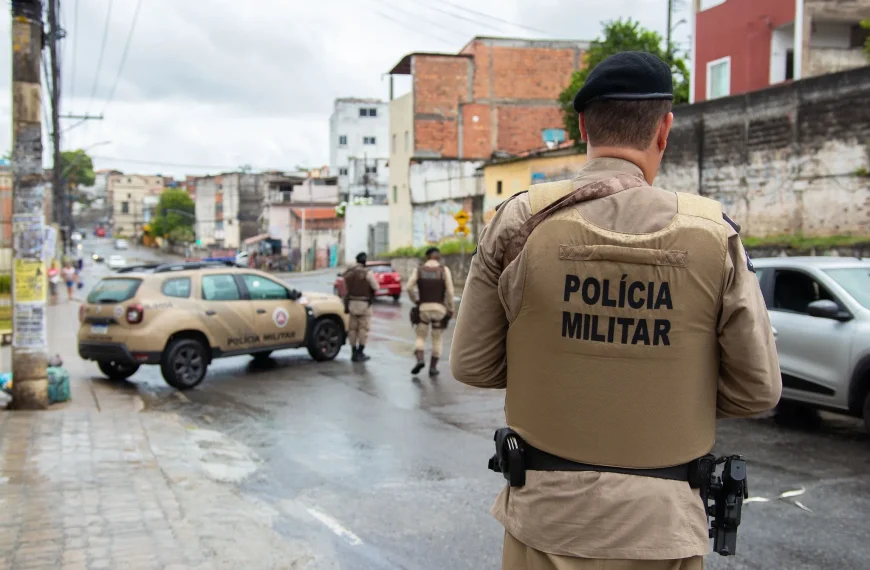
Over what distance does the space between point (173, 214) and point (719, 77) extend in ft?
331

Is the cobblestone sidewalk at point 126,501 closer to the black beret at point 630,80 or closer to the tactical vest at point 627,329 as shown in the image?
the tactical vest at point 627,329

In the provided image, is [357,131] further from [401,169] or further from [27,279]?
[27,279]

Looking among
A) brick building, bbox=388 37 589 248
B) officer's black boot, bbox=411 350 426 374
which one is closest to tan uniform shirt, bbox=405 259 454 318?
officer's black boot, bbox=411 350 426 374

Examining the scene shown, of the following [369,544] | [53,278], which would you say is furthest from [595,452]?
[53,278]

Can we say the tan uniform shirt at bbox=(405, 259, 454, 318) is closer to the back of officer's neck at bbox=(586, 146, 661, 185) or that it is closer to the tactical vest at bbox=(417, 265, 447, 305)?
the tactical vest at bbox=(417, 265, 447, 305)

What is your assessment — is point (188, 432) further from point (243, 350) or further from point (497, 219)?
point (497, 219)

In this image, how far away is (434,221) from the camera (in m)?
48.7

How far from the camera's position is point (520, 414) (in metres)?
2.36

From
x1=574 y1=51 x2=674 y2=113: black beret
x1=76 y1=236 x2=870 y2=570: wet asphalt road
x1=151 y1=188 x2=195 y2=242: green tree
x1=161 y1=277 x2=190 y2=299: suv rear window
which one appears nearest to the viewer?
x1=574 y1=51 x2=674 y2=113: black beret

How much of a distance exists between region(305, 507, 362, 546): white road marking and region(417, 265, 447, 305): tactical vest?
6.81 meters

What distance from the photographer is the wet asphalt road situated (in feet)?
17.5

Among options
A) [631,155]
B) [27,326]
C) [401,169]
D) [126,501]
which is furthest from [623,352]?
[401,169]

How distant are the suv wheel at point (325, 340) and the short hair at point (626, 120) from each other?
12327 mm

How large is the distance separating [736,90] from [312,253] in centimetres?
4780
